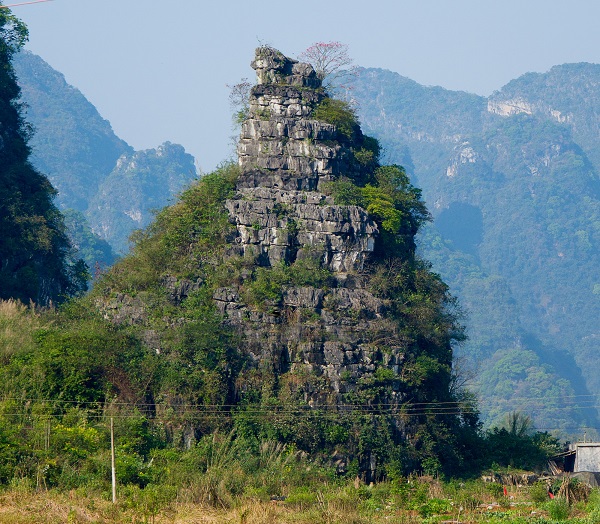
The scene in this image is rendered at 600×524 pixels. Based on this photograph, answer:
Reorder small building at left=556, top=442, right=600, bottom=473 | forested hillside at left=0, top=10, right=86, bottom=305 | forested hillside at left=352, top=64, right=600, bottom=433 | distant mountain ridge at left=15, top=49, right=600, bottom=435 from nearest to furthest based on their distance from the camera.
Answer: small building at left=556, top=442, right=600, bottom=473
forested hillside at left=0, top=10, right=86, bottom=305
forested hillside at left=352, top=64, right=600, bottom=433
distant mountain ridge at left=15, top=49, right=600, bottom=435

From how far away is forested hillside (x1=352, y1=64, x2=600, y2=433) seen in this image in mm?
112375

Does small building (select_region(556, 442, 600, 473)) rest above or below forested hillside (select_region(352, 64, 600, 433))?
below

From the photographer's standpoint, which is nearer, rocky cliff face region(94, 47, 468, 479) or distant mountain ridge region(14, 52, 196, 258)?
rocky cliff face region(94, 47, 468, 479)

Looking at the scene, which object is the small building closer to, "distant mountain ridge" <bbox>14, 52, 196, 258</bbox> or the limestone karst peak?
the limestone karst peak

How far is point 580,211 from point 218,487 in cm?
12901

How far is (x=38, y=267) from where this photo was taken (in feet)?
152

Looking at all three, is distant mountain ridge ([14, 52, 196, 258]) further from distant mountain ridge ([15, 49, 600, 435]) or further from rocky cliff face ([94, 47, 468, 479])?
rocky cliff face ([94, 47, 468, 479])

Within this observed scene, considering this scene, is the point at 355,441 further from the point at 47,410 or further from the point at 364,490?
the point at 47,410

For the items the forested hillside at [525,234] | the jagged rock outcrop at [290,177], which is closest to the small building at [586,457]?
the jagged rock outcrop at [290,177]

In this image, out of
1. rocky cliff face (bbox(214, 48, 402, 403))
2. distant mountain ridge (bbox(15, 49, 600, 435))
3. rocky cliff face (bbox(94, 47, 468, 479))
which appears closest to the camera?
rocky cliff face (bbox(94, 47, 468, 479))

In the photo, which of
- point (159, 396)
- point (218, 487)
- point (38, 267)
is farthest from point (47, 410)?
point (38, 267)

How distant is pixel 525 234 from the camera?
151625 mm

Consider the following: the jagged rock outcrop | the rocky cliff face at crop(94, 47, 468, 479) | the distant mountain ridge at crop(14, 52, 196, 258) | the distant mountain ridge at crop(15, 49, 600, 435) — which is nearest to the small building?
the rocky cliff face at crop(94, 47, 468, 479)

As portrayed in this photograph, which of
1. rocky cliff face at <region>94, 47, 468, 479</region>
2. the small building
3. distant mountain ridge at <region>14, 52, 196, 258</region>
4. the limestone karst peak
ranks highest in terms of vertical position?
distant mountain ridge at <region>14, 52, 196, 258</region>
